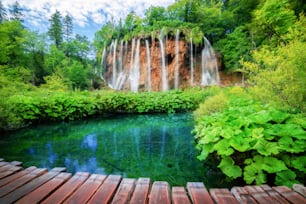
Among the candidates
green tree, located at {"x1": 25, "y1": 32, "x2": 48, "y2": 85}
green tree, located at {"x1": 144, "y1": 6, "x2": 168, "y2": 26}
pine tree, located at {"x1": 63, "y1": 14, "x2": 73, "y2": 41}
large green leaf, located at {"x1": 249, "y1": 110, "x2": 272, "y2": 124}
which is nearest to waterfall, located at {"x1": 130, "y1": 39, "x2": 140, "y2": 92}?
green tree, located at {"x1": 144, "y1": 6, "x2": 168, "y2": 26}

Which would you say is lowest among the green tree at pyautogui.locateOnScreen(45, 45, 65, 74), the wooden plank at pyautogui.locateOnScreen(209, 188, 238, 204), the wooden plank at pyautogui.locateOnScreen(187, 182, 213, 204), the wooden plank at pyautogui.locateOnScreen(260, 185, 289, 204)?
the wooden plank at pyautogui.locateOnScreen(260, 185, 289, 204)

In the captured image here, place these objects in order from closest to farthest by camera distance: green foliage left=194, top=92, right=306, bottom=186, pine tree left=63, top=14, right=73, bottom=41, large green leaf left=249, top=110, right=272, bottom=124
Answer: green foliage left=194, top=92, right=306, bottom=186 → large green leaf left=249, top=110, right=272, bottom=124 → pine tree left=63, top=14, right=73, bottom=41

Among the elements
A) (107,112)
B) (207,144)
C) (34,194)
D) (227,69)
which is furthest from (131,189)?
(227,69)

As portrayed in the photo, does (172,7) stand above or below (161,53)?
above

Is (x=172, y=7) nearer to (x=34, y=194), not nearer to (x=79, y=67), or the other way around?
(x=79, y=67)

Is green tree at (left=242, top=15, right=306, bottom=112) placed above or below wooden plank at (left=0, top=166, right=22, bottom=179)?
above

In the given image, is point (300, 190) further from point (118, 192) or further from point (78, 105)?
point (78, 105)

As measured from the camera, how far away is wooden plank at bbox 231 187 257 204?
156cm

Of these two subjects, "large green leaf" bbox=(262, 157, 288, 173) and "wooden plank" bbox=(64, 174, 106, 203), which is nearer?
"wooden plank" bbox=(64, 174, 106, 203)

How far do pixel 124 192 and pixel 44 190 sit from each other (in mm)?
715

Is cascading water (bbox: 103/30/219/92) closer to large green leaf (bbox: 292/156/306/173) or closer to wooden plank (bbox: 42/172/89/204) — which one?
large green leaf (bbox: 292/156/306/173)

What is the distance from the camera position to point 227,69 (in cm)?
1877

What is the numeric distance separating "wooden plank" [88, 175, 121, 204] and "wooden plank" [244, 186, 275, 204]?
1.22m

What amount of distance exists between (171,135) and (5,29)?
19752mm
